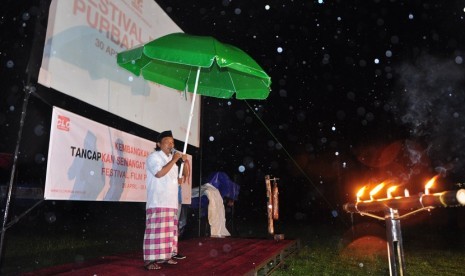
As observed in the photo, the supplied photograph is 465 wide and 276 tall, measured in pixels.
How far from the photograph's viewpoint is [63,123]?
441 cm

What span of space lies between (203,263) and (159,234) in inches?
32.1

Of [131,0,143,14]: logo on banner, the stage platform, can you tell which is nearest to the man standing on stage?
the stage platform

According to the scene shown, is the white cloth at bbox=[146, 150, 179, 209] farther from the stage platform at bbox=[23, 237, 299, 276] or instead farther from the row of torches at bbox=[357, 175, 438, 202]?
the row of torches at bbox=[357, 175, 438, 202]

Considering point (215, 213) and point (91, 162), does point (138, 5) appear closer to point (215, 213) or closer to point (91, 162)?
point (91, 162)

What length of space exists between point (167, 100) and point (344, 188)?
2694 cm

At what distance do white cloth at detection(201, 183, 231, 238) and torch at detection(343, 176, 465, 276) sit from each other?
612cm

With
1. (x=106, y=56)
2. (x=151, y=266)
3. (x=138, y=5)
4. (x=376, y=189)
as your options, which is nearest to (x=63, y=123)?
(x=106, y=56)

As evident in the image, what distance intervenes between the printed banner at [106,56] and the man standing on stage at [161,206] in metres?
1.50

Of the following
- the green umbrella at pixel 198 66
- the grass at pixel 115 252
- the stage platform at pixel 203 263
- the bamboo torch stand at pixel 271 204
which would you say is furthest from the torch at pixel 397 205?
the bamboo torch stand at pixel 271 204

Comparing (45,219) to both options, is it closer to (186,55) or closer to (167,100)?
(167,100)

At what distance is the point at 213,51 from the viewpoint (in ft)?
13.9

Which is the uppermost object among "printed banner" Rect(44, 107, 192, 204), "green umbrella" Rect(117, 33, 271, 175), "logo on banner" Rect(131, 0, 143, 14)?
"logo on banner" Rect(131, 0, 143, 14)

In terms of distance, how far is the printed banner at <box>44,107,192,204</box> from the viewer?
14.1ft

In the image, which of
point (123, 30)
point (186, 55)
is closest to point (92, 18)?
point (123, 30)
